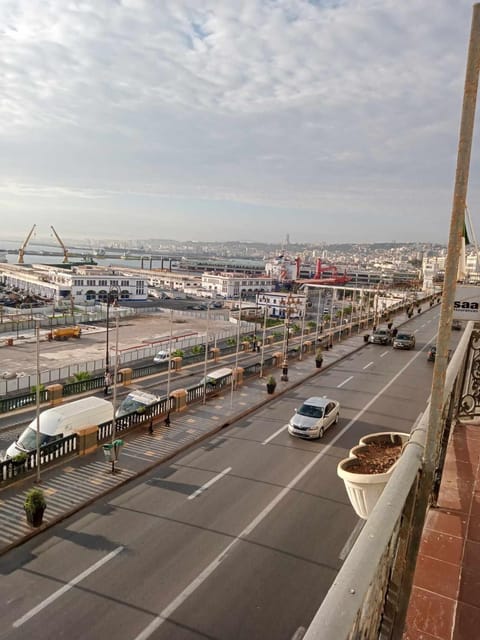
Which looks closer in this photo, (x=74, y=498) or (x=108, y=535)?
(x=108, y=535)

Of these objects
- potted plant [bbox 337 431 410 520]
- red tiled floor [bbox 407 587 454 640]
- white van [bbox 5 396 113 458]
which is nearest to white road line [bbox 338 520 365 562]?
potted plant [bbox 337 431 410 520]

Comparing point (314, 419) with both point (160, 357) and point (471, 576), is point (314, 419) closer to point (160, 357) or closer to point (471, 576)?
point (471, 576)

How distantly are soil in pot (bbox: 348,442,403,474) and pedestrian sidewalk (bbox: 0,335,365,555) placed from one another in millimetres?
9067

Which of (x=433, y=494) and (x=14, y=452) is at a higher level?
(x=433, y=494)

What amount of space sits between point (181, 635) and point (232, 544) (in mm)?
2978

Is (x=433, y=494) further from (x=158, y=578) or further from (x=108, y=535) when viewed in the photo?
(x=108, y=535)

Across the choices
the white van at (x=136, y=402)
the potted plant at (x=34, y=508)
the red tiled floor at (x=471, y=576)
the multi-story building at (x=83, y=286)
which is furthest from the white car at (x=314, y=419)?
the multi-story building at (x=83, y=286)

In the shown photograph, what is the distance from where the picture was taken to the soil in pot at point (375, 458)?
20.1 feet

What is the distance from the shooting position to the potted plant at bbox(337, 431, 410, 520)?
215 inches

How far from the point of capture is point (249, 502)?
1327cm

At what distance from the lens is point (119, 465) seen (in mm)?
15617

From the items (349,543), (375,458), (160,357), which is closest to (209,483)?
(349,543)

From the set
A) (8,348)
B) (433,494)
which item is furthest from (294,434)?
(8,348)

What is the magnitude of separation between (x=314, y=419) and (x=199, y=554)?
8928 mm
